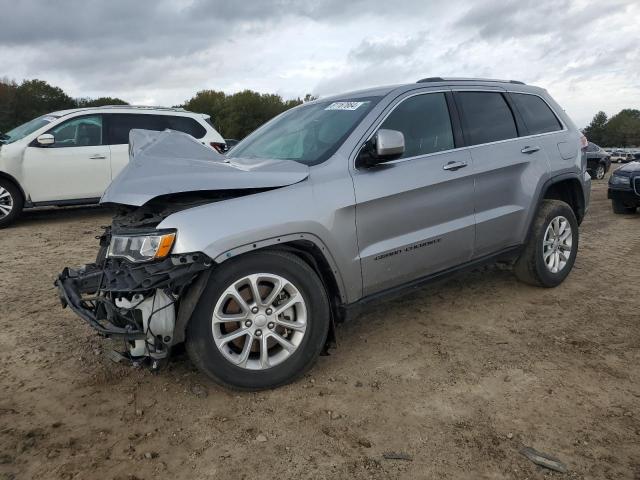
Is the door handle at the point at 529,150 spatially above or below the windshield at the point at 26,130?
below

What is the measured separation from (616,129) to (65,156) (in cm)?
11953

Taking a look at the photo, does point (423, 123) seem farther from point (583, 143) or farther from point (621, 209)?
point (621, 209)

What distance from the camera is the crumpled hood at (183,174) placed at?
2.75 meters

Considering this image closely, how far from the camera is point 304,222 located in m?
2.99

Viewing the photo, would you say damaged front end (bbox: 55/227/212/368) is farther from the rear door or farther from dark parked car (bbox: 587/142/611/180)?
dark parked car (bbox: 587/142/611/180)

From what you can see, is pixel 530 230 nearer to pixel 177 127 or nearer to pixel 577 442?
pixel 577 442

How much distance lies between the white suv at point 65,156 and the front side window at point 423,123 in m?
5.14

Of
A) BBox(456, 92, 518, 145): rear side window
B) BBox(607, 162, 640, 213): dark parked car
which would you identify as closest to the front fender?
BBox(456, 92, 518, 145): rear side window

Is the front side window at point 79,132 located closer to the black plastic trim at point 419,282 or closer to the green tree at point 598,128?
the black plastic trim at point 419,282

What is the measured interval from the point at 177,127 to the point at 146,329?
7.03 m

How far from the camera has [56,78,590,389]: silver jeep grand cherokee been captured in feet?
8.91

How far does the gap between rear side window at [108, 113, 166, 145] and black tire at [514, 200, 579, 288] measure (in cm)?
660

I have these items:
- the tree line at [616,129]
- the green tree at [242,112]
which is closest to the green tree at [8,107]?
the green tree at [242,112]

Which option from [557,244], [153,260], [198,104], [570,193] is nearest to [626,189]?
[570,193]
